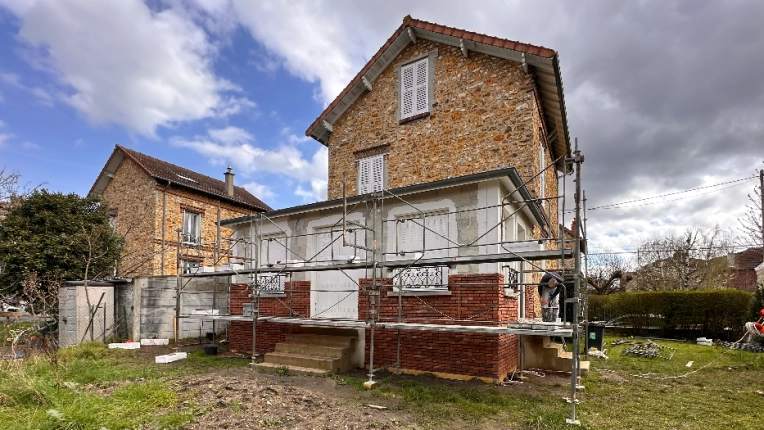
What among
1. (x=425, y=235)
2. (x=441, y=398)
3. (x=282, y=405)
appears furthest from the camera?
(x=425, y=235)

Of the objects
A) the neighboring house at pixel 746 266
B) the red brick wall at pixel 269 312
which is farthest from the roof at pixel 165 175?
the neighboring house at pixel 746 266

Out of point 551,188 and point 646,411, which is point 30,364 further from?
point 551,188

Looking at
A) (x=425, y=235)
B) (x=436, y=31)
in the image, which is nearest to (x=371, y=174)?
(x=436, y=31)

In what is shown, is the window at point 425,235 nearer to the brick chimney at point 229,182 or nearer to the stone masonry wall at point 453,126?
the stone masonry wall at point 453,126

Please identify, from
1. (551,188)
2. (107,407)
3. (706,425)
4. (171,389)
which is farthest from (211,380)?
(551,188)

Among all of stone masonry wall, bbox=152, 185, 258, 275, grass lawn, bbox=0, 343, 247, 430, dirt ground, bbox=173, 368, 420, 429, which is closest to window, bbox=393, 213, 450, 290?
dirt ground, bbox=173, 368, 420, 429

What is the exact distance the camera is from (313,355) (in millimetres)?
9195

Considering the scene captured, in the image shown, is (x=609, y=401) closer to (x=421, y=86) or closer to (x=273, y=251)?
(x=273, y=251)

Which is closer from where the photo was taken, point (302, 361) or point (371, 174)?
point (302, 361)

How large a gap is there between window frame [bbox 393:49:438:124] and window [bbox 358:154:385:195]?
1.45 metres

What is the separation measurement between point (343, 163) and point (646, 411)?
429 inches

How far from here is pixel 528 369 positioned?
31.2 ft

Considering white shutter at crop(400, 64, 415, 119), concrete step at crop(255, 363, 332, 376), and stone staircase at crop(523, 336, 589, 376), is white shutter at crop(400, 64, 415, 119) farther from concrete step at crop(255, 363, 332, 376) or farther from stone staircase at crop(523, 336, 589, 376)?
concrete step at crop(255, 363, 332, 376)

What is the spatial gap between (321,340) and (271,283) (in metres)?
2.45
